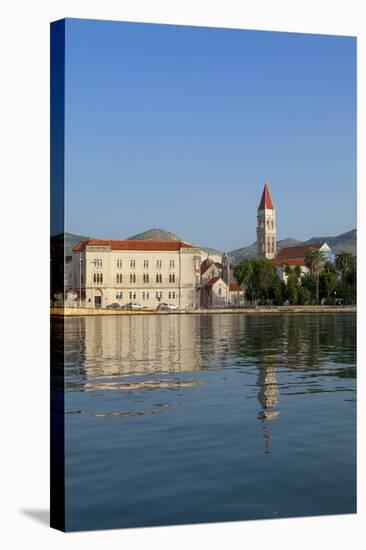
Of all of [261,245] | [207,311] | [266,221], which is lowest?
[207,311]

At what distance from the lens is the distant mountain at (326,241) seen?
10461 mm

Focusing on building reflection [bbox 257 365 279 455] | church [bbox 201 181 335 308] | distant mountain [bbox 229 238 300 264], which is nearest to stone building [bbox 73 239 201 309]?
church [bbox 201 181 335 308]

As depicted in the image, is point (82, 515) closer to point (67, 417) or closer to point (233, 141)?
point (67, 417)

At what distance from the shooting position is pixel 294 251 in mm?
11180

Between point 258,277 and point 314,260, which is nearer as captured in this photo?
point 314,260

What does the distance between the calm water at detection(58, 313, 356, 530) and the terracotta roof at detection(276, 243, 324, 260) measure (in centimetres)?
87

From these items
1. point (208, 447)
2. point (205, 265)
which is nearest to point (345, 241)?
point (205, 265)

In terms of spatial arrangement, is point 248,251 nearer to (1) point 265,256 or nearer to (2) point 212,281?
(1) point 265,256

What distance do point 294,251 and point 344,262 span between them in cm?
59

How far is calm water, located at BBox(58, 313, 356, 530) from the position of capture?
8594 millimetres

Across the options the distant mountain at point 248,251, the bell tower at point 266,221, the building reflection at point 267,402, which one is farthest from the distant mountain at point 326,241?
the building reflection at point 267,402

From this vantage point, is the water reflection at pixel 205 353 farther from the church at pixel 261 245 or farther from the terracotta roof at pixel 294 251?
the church at pixel 261 245

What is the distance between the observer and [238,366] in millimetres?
15789

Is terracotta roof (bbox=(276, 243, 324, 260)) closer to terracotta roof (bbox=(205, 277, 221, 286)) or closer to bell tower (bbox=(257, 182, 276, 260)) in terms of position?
bell tower (bbox=(257, 182, 276, 260))
